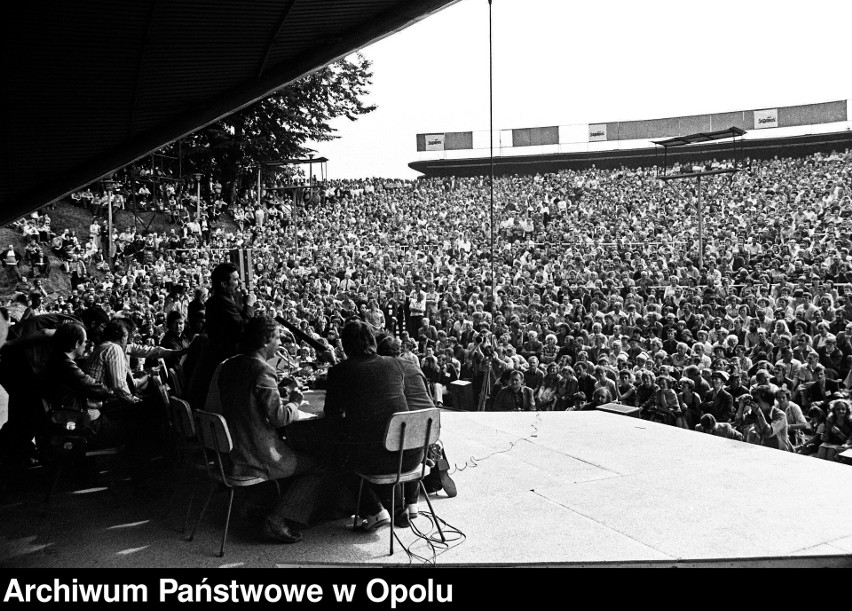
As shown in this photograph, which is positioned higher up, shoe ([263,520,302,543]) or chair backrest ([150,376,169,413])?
chair backrest ([150,376,169,413])

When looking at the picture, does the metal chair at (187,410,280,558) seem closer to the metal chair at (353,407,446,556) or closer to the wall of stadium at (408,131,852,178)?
the metal chair at (353,407,446,556)

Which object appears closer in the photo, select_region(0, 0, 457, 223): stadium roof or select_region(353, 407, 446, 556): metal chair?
select_region(353, 407, 446, 556): metal chair

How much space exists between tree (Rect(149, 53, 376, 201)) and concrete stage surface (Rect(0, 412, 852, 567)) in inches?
1184

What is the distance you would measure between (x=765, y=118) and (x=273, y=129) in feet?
96.3

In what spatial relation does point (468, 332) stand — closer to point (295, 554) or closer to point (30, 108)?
point (30, 108)

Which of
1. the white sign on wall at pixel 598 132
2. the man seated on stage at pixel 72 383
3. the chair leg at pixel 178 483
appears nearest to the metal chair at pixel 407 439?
the chair leg at pixel 178 483

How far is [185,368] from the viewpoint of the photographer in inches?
189

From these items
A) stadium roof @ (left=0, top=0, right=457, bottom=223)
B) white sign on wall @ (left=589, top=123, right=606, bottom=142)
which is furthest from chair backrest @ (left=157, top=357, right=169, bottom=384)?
white sign on wall @ (left=589, top=123, right=606, bottom=142)

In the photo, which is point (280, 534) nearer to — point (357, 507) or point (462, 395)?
point (357, 507)

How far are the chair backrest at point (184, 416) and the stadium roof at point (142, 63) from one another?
265 cm

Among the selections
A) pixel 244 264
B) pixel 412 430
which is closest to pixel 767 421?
pixel 412 430

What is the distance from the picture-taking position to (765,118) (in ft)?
146

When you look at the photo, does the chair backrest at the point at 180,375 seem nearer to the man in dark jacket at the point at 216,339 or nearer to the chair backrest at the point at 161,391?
the chair backrest at the point at 161,391

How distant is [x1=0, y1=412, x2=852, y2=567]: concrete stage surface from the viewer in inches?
148
